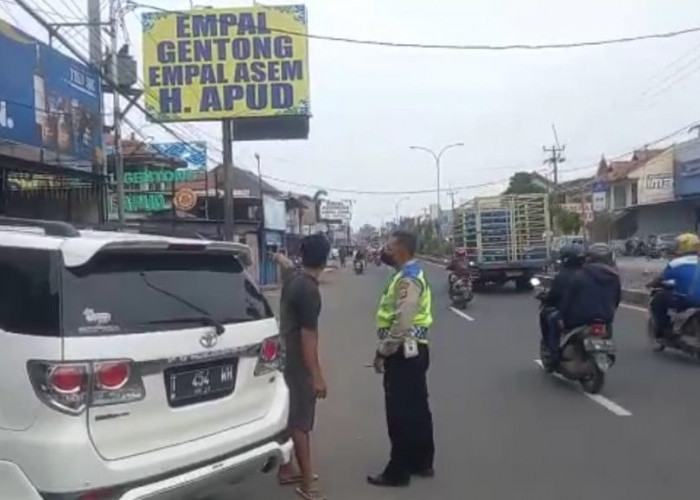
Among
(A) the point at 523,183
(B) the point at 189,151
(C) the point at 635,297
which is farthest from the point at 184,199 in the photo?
(A) the point at 523,183

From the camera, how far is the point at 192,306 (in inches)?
182

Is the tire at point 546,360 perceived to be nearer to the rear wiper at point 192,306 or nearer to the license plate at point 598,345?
the license plate at point 598,345

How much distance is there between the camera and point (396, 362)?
20.9ft

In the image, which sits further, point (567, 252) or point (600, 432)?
point (567, 252)

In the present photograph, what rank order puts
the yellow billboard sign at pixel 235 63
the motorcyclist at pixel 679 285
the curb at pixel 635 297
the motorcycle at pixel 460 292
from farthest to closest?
the yellow billboard sign at pixel 235 63 < the motorcycle at pixel 460 292 < the curb at pixel 635 297 < the motorcyclist at pixel 679 285

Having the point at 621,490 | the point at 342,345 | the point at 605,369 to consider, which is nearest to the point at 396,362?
the point at 621,490

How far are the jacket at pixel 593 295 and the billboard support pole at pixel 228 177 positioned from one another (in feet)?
55.0

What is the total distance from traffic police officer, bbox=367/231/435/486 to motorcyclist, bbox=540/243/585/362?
3939 mm

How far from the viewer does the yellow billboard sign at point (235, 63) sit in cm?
3353

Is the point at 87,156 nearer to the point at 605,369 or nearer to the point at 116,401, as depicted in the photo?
the point at 605,369

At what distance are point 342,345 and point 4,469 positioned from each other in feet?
39.5

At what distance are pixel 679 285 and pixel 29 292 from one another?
9.45 meters

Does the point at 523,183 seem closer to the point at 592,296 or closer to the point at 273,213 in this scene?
the point at 273,213

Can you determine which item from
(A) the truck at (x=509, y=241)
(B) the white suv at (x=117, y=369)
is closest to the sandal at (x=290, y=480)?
(B) the white suv at (x=117, y=369)
